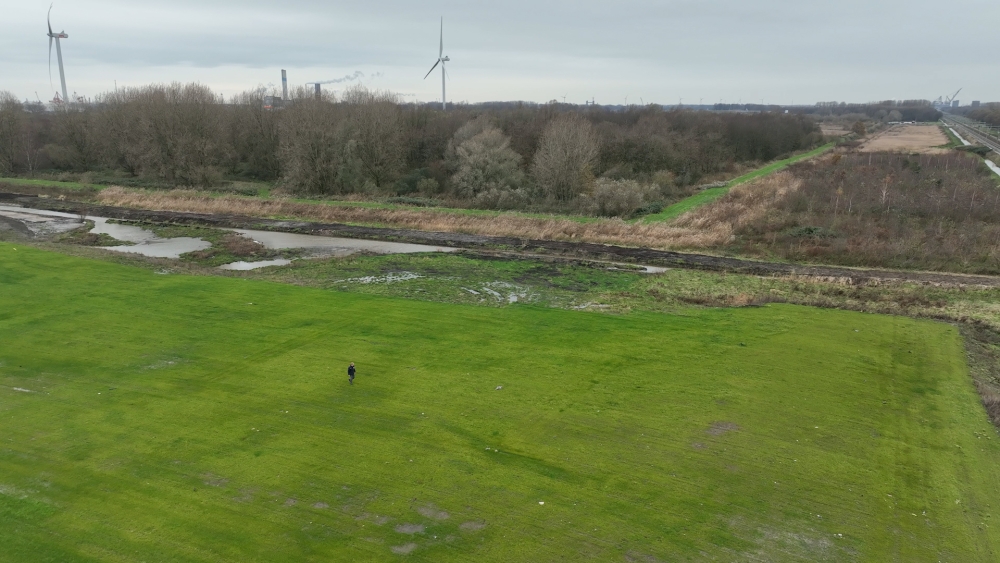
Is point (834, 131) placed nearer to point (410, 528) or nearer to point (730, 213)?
point (730, 213)

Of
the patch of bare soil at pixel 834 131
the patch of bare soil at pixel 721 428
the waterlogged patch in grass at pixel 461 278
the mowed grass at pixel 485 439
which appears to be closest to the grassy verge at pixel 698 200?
the waterlogged patch in grass at pixel 461 278

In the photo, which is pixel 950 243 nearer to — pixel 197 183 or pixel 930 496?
pixel 930 496

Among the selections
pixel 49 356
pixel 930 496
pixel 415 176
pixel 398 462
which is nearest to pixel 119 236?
pixel 49 356

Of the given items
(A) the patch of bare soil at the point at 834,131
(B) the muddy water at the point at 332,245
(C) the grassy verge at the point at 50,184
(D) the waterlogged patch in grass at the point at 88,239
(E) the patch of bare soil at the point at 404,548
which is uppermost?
(A) the patch of bare soil at the point at 834,131

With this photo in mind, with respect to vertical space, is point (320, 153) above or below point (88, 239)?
above

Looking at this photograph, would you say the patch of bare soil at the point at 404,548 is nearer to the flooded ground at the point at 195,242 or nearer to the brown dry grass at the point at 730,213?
the flooded ground at the point at 195,242

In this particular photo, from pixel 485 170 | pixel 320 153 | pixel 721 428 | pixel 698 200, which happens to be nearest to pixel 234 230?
pixel 320 153
